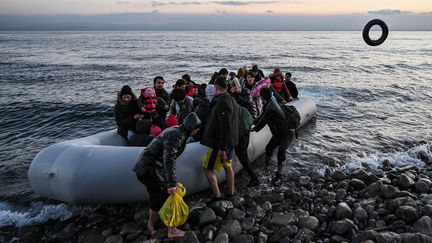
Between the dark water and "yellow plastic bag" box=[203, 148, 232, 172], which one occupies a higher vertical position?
"yellow plastic bag" box=[203, 148, 232, 172]

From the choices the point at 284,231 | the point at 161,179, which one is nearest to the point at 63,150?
the point at 161,179

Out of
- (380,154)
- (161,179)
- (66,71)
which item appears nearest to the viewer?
(161,179)

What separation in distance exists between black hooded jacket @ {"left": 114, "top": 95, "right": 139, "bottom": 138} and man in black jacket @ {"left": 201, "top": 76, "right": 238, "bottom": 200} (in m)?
1.88

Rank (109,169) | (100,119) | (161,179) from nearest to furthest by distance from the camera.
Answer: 1. (161,179)
2. (109,169)
3. (100,119)

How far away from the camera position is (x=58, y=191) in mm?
5805

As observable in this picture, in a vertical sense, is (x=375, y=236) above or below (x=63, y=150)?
below

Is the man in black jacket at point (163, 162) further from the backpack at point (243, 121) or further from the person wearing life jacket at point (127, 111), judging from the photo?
the person wearing life jacket at point (127, 111)

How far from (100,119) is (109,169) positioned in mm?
8720

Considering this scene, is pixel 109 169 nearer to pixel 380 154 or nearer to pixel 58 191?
pixel 58 191

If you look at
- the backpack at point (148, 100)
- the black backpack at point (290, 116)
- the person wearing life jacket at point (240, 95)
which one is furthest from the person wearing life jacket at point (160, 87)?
the black backpack at point (290, 116)

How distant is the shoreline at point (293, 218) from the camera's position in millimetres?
4996

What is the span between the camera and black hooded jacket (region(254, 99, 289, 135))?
6.71 metres

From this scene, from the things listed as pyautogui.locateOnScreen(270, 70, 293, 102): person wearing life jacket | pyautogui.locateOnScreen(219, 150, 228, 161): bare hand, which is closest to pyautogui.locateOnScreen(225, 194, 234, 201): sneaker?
pyautogui.locateOnScreen(219, 150, 228, 161): bare hand

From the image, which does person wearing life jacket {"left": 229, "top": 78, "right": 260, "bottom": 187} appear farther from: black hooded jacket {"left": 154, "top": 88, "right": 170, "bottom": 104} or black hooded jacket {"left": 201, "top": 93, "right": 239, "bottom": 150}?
black hooded jacket {"left": 154, "top": 88, "right": 170, "bottom": 104}
